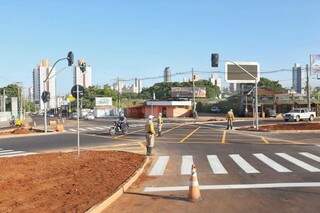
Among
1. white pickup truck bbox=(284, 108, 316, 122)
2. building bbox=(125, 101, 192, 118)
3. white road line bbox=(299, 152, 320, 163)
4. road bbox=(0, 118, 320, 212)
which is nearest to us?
road bbox=(0, 118, 320, 212)

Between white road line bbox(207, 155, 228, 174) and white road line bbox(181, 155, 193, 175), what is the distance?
77cm

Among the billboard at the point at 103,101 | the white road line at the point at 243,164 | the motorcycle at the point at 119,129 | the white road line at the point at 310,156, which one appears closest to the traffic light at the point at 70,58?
the motorcycle at the point at 119,129

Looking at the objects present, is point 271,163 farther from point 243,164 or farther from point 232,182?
point 232,182

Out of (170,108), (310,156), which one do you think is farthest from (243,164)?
(170,108)

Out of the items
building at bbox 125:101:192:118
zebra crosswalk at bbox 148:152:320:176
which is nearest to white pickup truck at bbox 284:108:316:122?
building at bbox 125:101:192:118

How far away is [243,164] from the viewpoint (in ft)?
64.8

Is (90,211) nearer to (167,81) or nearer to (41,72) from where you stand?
(41,72)

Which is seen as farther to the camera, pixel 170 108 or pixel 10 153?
pixel 170 108

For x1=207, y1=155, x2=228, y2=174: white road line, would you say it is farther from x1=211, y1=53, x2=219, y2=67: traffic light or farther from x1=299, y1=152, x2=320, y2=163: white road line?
x1=211, y1=53, x2=219, y2=67: traffic light

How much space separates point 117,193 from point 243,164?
769cm

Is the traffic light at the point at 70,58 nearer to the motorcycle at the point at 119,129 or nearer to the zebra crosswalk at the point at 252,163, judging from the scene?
the motorcycle at the point at 119,129

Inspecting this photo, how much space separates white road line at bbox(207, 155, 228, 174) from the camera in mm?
17781

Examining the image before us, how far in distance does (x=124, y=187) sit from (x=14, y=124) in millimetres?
64814

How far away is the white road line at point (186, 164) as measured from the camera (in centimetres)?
1777
